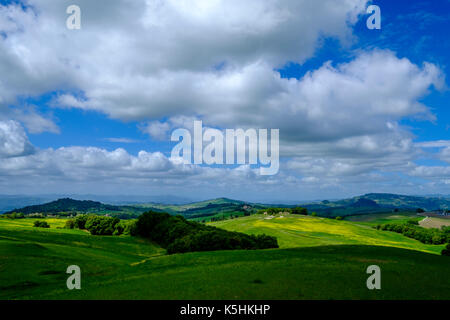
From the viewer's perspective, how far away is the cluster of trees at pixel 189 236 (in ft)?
263

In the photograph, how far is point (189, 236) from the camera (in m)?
87.2

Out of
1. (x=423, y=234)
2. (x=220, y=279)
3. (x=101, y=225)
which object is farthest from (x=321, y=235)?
(x=220, y=279)

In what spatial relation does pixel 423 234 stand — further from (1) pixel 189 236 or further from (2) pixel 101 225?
(2) pixel 101 225

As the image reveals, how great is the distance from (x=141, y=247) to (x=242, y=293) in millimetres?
78338

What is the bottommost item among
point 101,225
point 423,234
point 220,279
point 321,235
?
point 423,234

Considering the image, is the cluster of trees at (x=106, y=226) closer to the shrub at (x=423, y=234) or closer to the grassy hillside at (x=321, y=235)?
the grassy hillside at (x=321, y=235)

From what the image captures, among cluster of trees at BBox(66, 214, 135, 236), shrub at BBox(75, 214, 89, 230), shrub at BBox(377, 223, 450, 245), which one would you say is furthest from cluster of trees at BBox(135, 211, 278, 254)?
shrub at BBox(377, 223, 450, 245)

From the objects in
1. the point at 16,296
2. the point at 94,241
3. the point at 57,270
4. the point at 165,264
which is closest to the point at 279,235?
the point at 94,241

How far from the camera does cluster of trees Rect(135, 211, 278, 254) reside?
80.1 metres

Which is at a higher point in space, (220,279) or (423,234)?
(220,279)

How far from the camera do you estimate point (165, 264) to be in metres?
43.9

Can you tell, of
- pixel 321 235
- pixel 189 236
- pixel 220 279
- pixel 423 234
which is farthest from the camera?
pixel 423 234

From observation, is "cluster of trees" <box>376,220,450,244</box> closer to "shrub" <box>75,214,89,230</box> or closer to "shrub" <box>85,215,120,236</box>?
"shrub" <box>85,215,120,236</box>
